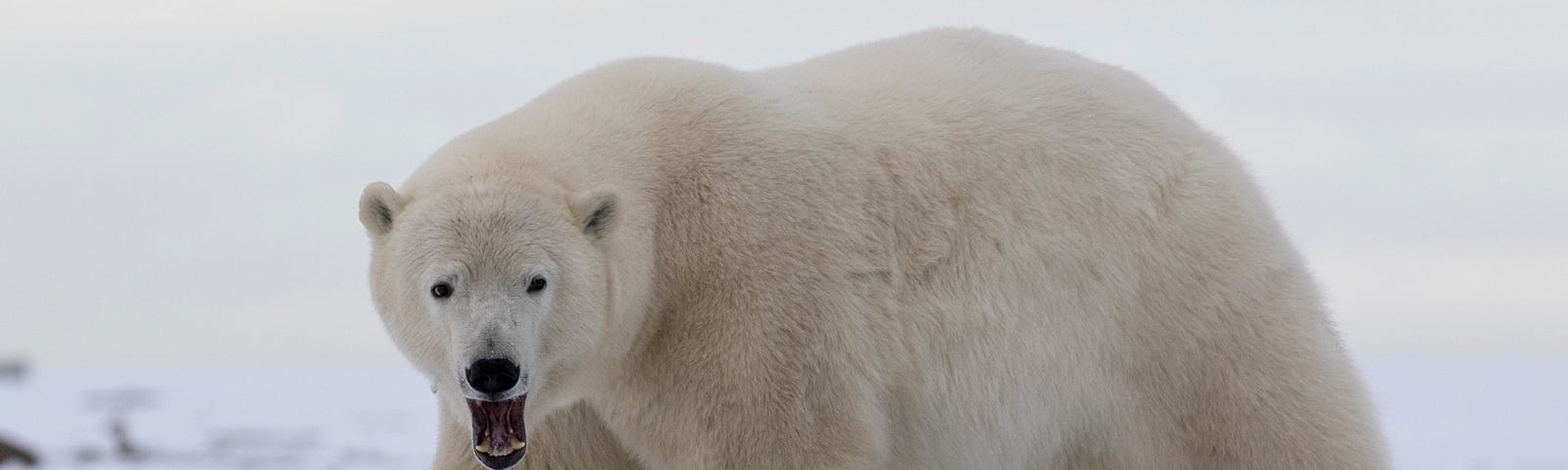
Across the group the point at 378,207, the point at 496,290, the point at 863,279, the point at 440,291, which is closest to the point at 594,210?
the point at 496,290

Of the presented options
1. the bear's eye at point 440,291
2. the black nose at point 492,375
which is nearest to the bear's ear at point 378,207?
the bear's eye at point 440,291

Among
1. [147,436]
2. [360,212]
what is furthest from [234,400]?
[360,212]

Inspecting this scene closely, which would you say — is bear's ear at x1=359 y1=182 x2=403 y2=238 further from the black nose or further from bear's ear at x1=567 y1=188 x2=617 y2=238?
the black nose

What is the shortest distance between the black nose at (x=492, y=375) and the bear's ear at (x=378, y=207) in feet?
2.15

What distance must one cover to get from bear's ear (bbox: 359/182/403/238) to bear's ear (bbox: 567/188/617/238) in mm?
525

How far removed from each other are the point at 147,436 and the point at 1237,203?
16614mm

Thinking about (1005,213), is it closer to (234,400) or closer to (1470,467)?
(1470,467)

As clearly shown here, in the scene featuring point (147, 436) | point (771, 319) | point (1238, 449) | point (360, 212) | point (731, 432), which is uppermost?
point (360, 212)

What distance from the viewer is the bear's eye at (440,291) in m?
4.73

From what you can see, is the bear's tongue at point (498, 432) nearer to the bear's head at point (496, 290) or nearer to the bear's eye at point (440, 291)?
the bear's head at point (496, 290)

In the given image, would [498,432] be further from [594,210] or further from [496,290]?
[594,210]

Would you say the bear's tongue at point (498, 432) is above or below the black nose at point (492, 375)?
below

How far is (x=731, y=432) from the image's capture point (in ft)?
16.9

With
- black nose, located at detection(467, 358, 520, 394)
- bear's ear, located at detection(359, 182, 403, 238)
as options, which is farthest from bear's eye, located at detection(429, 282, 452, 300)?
bear's ear, located at detection(359, 182, 403, 238)
